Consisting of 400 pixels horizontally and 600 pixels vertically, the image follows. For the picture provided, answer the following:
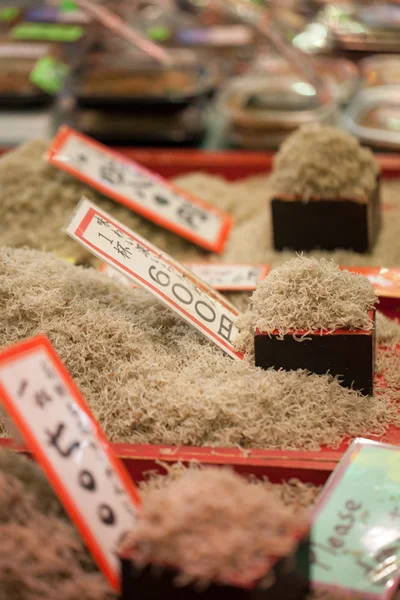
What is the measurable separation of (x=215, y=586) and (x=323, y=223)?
1.12 metres

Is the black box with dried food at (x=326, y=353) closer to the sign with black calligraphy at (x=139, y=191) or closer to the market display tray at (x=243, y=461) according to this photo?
the market display tray at (x=243, y=461)

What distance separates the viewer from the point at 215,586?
2.53ft

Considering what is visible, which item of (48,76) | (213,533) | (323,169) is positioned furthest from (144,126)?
(213,533)

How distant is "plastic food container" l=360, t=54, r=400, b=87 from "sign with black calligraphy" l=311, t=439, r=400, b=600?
2.08 meters

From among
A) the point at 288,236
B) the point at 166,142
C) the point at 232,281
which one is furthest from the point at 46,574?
the point at 166,142

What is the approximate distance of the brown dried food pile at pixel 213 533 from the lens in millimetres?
774

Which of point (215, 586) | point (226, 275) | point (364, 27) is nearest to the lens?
point (215, 586)

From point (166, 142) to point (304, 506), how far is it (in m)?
1.73

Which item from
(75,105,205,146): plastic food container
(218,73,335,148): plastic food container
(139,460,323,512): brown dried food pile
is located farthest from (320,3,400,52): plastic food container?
(139,460,323,512): brown dried food pile

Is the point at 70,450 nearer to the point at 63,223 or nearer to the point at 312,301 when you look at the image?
the point at 312,301

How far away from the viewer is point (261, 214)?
201cm

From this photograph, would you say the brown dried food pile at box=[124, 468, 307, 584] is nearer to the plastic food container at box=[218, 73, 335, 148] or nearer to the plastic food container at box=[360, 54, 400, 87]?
the plastic food container at box=[218, 73, 335, 148]

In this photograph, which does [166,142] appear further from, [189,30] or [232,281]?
[189,30]

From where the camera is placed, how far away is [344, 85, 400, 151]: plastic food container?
234cm
